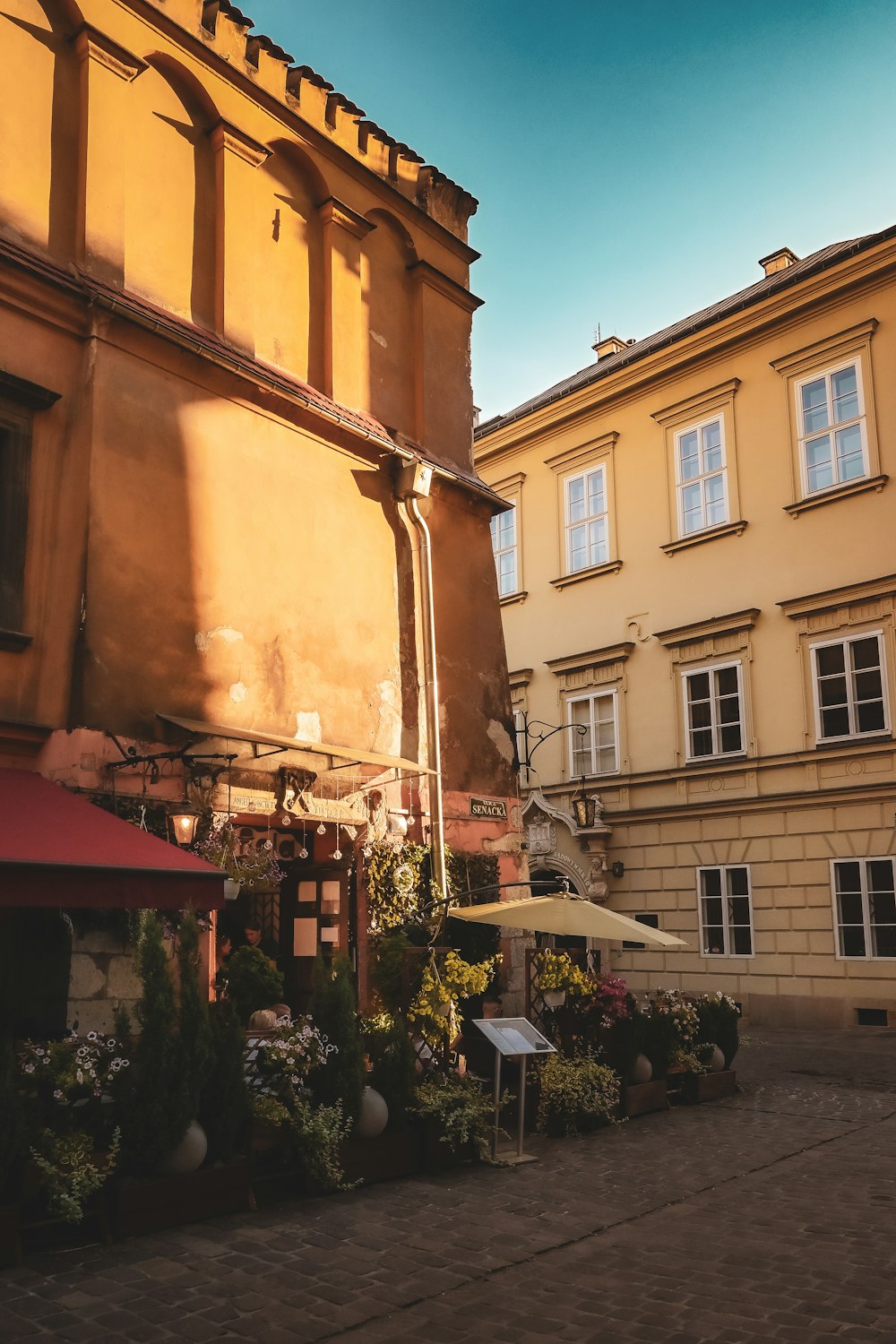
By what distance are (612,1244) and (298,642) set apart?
643 cm

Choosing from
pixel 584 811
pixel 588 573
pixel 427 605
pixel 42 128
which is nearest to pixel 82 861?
pixel 427 605

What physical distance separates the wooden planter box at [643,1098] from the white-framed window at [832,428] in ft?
39.5

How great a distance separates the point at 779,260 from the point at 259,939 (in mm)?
19084

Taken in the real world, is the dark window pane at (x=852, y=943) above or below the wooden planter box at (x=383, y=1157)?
above

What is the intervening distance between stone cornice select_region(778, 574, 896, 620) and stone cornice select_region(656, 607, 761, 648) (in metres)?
0.62

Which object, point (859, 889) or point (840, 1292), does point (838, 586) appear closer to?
point (859, 889)

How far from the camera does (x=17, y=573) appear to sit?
30.6ft

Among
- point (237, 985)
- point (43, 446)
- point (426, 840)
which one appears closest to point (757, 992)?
point (426, 840)

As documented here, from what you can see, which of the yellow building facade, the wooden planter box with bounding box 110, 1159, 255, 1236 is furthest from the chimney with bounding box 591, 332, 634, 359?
the wooden planter box with bounding box 110, 1159, 255, 1236

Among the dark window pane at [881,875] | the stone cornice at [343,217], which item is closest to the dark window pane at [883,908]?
the dark window pane at [881,875]

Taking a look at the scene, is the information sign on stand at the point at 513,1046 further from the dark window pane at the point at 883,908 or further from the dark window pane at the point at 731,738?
the dark window pane at the point at 731,738

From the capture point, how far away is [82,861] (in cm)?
721

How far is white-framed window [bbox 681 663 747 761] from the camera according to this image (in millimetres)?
21078

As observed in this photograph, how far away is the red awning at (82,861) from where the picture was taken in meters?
6.87
